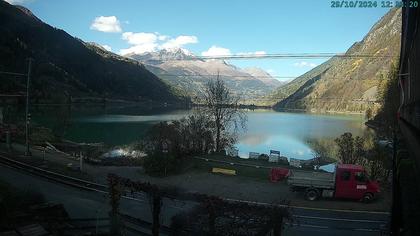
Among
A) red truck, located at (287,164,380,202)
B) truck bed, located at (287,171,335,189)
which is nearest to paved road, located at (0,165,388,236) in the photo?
red truck, located at (287,164,380,202)

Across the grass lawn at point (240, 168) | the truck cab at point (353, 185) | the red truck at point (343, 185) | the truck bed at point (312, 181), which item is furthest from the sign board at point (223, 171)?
the truck cab at point (353, 185)

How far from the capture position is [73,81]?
197m

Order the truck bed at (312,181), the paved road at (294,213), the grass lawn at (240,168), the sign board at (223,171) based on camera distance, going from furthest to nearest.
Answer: the sign board at (223,171) → the grass lawn at (240,168) → the truck bed at (312,181) → the paved road at (294,213)

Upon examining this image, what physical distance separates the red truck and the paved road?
1956mm

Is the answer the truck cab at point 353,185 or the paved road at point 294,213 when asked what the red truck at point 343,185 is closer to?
the truck cab at point 353,185

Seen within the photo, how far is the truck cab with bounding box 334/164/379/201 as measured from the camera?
21.8 metres

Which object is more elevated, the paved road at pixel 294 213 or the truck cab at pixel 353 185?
the truck cab at pixel 353 185

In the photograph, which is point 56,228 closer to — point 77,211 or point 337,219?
point 77,211

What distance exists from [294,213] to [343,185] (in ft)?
14.8

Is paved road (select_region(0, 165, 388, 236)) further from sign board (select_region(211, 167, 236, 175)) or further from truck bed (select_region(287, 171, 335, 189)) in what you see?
sign board (select_region(211, 167, 236, 175))

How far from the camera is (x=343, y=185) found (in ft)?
72.0

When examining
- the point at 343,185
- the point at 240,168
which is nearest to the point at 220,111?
the point at 240,168

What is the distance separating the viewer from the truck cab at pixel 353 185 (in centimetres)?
2178

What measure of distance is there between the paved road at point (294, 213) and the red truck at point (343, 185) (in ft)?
6.42
